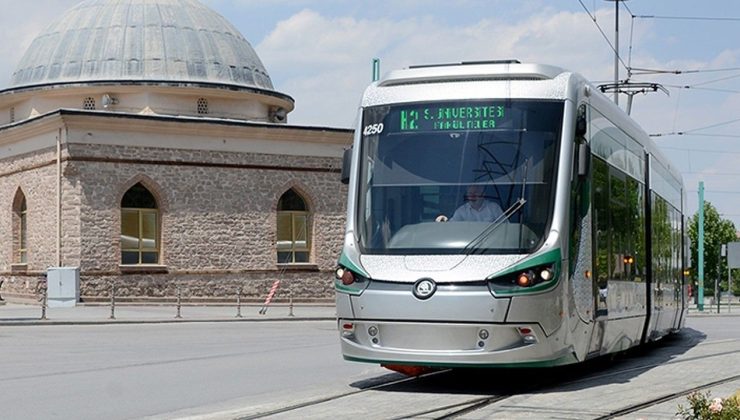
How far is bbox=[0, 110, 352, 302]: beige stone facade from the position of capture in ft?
123

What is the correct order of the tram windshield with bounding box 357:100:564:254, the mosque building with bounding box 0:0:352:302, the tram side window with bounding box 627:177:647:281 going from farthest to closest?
the mosque building with bounding box 0:0:352:302 → the tram side window with bounding box 627:177:647:281 → the tram windshield with bounding box 357:100:564:254

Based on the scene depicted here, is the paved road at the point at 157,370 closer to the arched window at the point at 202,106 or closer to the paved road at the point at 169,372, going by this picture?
the paved road at the point at 169,372

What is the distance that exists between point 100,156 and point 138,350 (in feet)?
61.1

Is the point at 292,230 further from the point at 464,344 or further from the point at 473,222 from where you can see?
the point at 464,344

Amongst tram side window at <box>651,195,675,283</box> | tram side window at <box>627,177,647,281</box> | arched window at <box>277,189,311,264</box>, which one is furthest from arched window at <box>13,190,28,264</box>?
tram side window at <box>627,177,647,281</box>

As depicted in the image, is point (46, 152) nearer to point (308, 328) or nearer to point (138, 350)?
point (308, 328)

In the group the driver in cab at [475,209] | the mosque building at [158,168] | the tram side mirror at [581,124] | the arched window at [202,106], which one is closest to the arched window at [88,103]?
the mosque building at [158,168]

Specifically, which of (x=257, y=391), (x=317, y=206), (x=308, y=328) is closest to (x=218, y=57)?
(x=317, y=206)

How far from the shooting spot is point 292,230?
140ft

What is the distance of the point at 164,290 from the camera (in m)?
39.2

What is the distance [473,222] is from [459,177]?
0.51 m

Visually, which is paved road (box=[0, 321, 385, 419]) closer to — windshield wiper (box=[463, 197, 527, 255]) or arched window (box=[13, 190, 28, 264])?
windshield wiper (box=[463, 197, 527, 255])

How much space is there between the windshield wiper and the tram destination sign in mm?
893

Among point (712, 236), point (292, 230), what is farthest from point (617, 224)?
point (712, 236)
